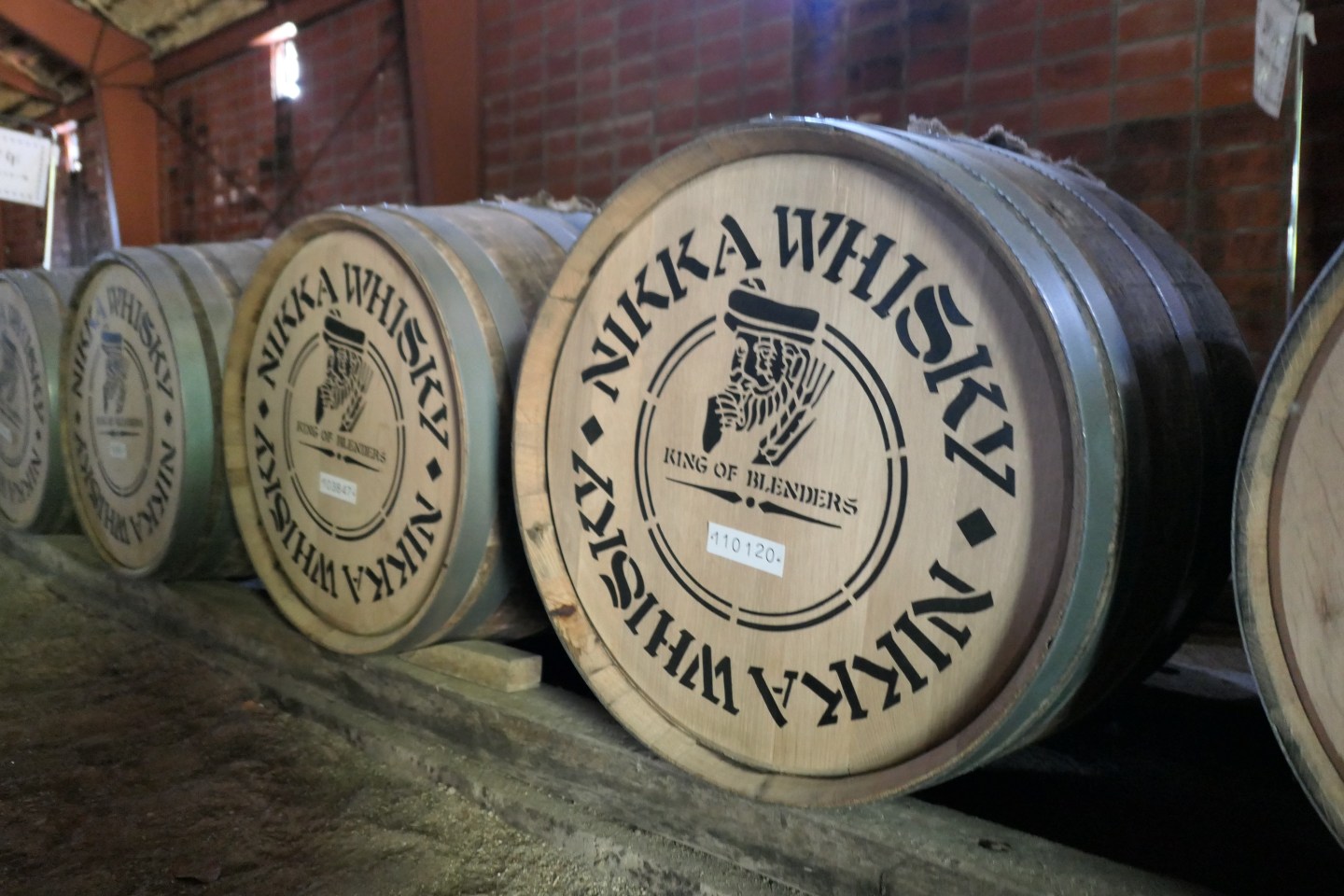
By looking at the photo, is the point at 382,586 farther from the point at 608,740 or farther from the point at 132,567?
the point at 132,567

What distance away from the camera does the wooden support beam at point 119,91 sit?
6.72m

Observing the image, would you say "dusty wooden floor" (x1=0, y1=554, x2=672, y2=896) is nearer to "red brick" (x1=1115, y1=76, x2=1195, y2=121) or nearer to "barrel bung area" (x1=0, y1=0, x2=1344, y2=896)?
"barrel bung area" (x1=0, y1=0, x2=1344, y2=896)

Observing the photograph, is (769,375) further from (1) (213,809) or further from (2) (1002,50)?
(2) (1002,50)

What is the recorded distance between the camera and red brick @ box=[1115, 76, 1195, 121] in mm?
2359

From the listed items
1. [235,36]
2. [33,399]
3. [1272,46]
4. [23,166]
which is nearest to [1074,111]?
[1272,46]

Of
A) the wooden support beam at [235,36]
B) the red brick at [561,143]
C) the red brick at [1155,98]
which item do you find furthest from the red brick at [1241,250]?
the wooden support beam at [235,36]

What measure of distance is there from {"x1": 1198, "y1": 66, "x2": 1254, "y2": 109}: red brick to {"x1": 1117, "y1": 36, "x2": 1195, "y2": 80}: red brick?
6cm

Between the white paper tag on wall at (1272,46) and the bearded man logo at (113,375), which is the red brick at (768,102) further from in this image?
the bearded man logo at (113,375)

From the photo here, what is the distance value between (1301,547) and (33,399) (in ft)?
11.8

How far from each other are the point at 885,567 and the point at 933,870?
0.40 metres

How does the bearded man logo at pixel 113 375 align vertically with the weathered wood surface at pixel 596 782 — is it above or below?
above

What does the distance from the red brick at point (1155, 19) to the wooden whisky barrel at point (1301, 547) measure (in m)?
1.84

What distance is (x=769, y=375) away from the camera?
1.33 meters

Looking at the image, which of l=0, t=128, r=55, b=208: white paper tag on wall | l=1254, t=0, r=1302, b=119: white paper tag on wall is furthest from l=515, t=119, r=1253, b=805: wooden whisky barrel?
l=0, t=128, r=55, b=208: white paper tag on wall
